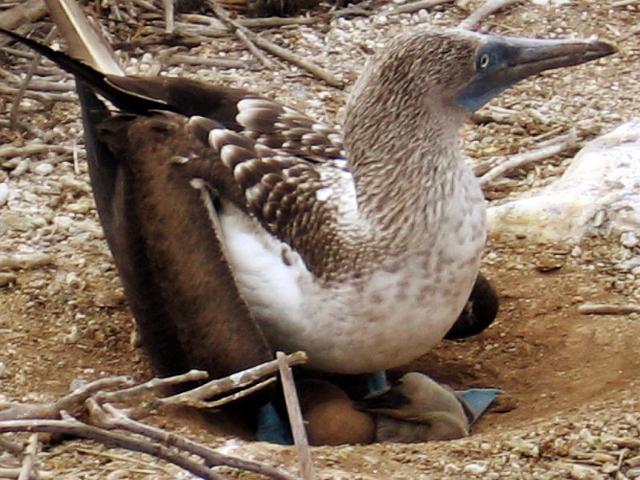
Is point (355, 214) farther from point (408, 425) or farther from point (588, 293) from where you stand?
point (588, 293)

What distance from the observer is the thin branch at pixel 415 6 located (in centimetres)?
697

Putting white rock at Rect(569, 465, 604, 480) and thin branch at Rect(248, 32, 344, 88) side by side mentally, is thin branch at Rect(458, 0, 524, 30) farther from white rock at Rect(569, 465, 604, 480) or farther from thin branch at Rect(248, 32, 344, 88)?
white rock at Rect(569, 465, 604, 480)

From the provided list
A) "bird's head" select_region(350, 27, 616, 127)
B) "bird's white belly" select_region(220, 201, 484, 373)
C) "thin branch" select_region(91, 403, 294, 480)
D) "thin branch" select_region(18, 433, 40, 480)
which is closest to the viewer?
"thin branch" select_region(91, 403, 294, 480)

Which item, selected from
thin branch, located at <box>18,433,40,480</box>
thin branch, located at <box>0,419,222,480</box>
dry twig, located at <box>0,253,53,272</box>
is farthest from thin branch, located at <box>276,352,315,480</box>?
dry twig, located at <box>0,253,53,272</box>

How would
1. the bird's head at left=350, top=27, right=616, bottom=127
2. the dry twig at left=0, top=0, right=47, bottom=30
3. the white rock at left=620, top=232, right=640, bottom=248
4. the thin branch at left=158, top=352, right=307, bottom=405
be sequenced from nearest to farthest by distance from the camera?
the thin branch at left=158, top=352, right=307, bottom=405 < the bird's head at left=350, top=27, right=616, bottom=127 < the white rock at left=620, top=232, right=640, bottom=248 < the dry twig at left=0, top=0, right=47, bottom=30

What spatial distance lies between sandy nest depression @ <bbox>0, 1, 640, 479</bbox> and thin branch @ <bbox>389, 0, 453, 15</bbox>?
41 millimetres

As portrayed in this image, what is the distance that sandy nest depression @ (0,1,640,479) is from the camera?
387 cm

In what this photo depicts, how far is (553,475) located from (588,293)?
130 cm

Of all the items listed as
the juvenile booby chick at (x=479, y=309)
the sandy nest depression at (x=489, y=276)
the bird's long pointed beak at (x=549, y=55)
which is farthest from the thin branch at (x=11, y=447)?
the bird's long pointed beak at (x=549, y=55)

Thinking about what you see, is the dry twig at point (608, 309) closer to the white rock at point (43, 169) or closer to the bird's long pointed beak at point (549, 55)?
the bird's long pointed beak at point (549, 55)

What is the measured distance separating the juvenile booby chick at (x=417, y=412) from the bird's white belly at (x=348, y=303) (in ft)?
0.54

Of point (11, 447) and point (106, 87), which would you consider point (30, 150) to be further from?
point (11, 447)

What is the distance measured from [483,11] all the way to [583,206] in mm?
1797

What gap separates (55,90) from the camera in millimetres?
6098
